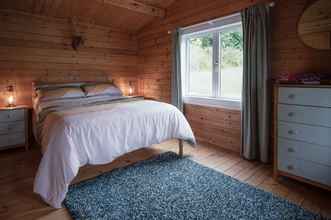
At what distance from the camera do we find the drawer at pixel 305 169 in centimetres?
187

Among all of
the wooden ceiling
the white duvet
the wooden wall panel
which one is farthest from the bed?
the wooden ceiling

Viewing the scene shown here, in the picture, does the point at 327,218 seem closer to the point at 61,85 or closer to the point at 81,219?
the point at 81,219

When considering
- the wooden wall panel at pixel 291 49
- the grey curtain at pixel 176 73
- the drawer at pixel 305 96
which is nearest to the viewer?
the drawer at pixel 305 96

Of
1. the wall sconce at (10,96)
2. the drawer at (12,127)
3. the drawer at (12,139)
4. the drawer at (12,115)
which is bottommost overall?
the drawer at (12,139)

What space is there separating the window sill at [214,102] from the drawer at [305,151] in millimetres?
987

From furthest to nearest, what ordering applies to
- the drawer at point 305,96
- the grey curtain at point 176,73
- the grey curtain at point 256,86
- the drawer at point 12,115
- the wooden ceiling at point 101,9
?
the grey curtain at point 176,73, the wooden ceiling at point 101,9, the drawer at point 12,115, the grey curtain at point 256,86, the drawer at point 305,96

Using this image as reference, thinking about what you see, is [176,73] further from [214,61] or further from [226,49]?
[226,49]

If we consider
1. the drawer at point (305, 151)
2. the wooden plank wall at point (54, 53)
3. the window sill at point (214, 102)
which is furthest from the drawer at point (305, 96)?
the wooden plank wall at point (54, 53)

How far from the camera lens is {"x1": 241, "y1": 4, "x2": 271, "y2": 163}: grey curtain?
8.36 ft

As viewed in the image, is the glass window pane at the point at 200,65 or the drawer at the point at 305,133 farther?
the glass window pane at the point at 200,65

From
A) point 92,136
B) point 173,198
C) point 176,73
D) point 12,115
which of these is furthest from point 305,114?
point 12,115

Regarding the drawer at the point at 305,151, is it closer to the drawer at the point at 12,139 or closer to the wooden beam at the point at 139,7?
the wooden beam at the point at 139,7

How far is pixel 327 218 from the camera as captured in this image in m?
1.65

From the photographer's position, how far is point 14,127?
3.14m
